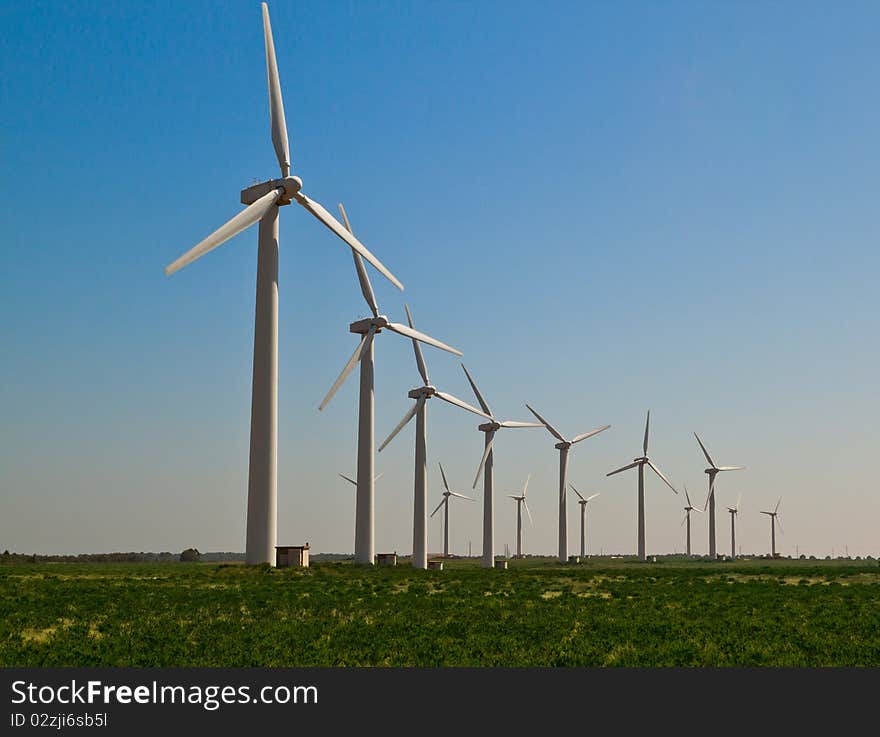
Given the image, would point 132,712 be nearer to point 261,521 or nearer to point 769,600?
point 769,600

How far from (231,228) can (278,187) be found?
12048 mm

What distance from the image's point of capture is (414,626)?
2903cm

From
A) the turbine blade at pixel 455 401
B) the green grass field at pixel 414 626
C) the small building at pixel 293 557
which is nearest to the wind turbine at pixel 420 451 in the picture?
the turbine blade at pixel 455 401

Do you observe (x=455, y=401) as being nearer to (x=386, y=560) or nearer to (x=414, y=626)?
(x=386, y=560)

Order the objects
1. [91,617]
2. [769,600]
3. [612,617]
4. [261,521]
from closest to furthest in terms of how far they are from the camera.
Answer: [91,617]
[612,617]
[769,600]
[261,521]

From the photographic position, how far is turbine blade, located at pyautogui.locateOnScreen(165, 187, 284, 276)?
49.6 m

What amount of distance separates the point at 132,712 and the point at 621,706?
823 centimetres

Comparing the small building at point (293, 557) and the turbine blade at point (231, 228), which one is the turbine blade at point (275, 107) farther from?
the small building at point (293, 557)

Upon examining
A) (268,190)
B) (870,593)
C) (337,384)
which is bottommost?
(870,593)

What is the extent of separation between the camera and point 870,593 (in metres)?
52.4

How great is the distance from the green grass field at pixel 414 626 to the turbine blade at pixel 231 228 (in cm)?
1702

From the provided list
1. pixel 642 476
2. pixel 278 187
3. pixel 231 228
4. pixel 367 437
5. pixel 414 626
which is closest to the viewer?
pixel 414 626

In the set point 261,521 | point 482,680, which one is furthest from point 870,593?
point 482,680

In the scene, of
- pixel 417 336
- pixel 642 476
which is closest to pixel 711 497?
pixel 642 476
